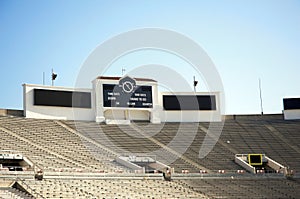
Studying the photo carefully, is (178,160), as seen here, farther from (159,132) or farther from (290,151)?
(290,151)

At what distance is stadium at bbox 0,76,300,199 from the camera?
43.6 m

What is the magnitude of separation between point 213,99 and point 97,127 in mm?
12354

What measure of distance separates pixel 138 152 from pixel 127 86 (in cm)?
777

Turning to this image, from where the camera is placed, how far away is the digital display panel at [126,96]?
57188 millimetres

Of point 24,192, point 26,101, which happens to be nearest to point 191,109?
point 26,101

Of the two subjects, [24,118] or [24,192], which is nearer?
[24,192]

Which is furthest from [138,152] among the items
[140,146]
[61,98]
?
[61,98]

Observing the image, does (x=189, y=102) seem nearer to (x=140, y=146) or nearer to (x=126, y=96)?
(x=126, y=96)

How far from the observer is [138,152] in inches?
2067

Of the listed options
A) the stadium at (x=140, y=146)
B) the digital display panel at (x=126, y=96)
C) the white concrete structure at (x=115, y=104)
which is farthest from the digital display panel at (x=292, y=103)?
the digital display panel at (x=126, y=96)

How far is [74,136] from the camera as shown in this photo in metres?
53.5

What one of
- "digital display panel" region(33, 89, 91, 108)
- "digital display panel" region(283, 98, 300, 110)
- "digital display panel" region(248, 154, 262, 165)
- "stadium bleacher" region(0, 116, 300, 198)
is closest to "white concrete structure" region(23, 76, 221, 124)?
"digital display panel" region(33, 89, 91, 108)

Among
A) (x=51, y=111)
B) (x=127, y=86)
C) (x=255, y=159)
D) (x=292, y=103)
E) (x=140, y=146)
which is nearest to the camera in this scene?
(x=255, y=159)

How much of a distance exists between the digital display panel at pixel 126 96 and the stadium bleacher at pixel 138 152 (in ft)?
6.28
